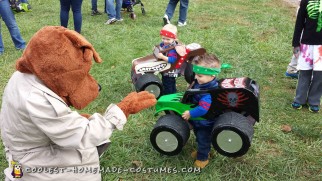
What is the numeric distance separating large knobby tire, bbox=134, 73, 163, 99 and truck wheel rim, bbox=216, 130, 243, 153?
1387 mm

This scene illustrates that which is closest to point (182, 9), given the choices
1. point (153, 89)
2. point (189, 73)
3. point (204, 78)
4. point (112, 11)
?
point (112, 11)

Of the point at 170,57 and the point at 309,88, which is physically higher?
the point at 170,57

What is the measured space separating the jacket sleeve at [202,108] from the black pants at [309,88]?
1.67 m

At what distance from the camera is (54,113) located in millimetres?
1790

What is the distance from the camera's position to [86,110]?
3834mm

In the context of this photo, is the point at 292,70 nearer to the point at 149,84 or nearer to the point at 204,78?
the point at 149,84

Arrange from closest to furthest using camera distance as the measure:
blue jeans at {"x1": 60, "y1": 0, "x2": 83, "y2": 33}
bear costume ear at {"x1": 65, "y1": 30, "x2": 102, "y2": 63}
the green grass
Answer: bear costume ear at {"x1": 65, "y1": 30, "x2": 102, "y2": 63}, the green grass, blue jeans at {"x1": 60, "y1": 0, "x2": 83, "y2": 33}

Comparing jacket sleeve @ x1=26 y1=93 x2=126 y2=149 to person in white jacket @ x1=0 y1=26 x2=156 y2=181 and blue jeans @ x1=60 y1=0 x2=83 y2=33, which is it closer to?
person in white jacket @ x1=0 y1=26 x2=156 y2=181

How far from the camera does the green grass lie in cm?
289

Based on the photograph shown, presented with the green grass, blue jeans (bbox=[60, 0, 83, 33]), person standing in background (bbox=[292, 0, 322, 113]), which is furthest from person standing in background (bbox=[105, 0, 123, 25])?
person standing in background (bbox=[292, 0, 322, 113])

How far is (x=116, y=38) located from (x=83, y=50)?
4.36 meters

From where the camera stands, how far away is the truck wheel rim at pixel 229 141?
99.6 inches

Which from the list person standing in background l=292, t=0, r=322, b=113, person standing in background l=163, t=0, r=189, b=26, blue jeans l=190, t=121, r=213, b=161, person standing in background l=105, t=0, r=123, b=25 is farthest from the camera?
person standing in background l=105, t=0, r=123, b=25

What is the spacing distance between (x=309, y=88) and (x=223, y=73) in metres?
1.20
